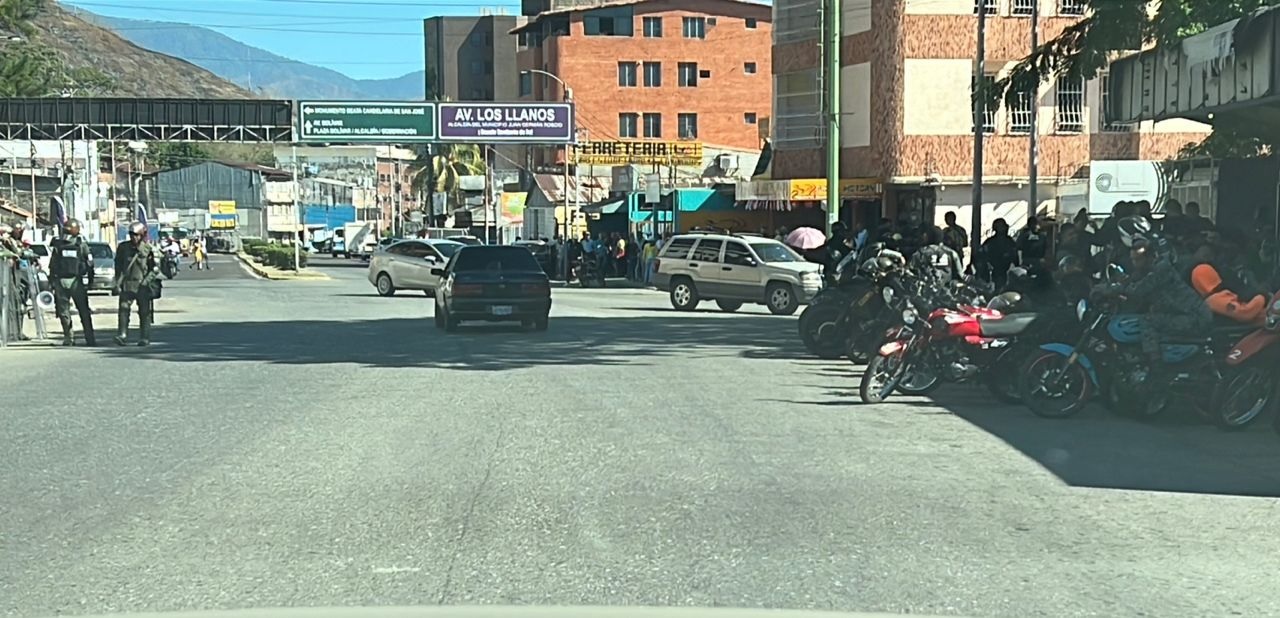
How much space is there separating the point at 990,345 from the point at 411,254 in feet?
87.8

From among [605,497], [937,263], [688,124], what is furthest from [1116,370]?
[688,124]

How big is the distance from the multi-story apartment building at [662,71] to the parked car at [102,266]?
44560mm

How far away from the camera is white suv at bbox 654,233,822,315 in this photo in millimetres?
30391

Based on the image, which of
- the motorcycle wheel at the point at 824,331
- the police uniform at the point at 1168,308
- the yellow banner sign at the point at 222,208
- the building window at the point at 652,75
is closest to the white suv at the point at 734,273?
the motorcycle wheel at the point at 824,331

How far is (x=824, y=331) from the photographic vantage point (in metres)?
19.8

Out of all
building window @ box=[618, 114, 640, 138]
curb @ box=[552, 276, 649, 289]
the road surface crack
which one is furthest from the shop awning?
the road surface crack

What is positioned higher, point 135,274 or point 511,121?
point 511,121

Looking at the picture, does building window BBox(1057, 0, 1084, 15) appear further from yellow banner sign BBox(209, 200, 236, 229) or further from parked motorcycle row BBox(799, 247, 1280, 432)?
yellow banner sign BBox(209, 200, 236, 229)

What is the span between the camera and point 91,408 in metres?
14.0

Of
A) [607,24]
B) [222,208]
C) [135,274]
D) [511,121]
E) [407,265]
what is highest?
[607,24]

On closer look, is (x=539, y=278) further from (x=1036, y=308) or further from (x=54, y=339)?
(x=1036, y=308)

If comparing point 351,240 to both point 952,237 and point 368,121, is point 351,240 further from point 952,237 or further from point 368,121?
point 952,237

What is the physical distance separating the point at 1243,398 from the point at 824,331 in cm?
779

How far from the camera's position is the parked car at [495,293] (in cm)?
2442
